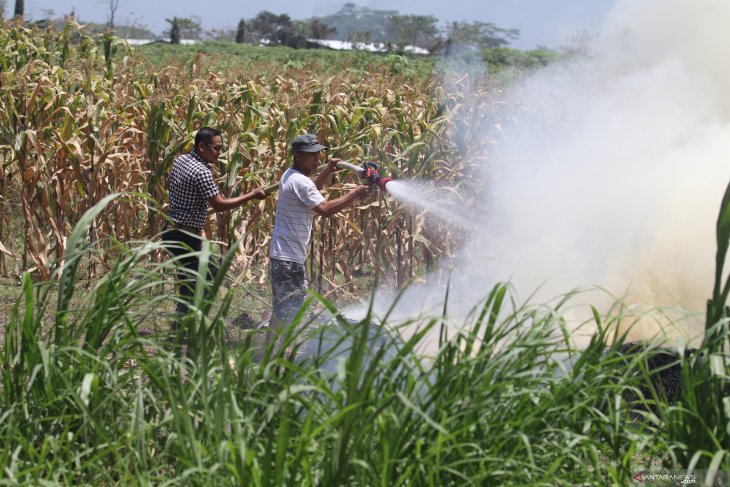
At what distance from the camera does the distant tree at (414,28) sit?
291 ft

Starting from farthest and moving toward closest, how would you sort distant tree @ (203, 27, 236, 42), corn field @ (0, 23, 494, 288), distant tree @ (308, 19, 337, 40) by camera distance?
1. distant tree @ (308, 19, 337, 40)
2. distant tree @ (203, 27, 236, 42)
3. corn field @ (0, 23, 494, 288)

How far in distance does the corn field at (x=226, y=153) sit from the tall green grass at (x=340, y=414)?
4682mm

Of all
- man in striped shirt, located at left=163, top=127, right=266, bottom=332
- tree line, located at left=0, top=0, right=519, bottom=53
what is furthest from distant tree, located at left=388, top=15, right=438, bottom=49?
man in striped shirt, located at left=163, top=127, right=266, bottom=332

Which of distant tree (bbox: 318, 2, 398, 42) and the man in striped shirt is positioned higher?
distant tree (bbox: 318, 2, 398, 42)

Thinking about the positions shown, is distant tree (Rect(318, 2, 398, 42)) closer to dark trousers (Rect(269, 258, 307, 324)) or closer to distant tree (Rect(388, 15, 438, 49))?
distant tree (Rect(388, 15, 438, 49))

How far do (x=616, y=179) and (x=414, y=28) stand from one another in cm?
9203

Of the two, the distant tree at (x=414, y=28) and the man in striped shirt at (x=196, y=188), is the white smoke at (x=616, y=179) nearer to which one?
the man in striped shirt at (x=196, y=188)

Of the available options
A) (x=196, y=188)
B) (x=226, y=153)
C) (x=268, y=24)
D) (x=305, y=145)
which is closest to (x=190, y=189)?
(x=196, y=188)

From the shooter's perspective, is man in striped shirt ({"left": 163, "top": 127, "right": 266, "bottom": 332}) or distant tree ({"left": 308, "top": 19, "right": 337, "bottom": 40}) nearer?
man in striped shirt ({"left": 163, "top": 127, "right": 266, "bottom": 332})

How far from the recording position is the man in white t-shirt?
6246 mm

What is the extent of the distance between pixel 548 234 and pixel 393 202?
1464 millimetres

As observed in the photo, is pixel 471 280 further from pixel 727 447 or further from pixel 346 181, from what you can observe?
pixel 727 447

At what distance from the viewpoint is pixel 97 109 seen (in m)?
8.45

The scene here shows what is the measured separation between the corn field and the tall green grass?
4682 mm
